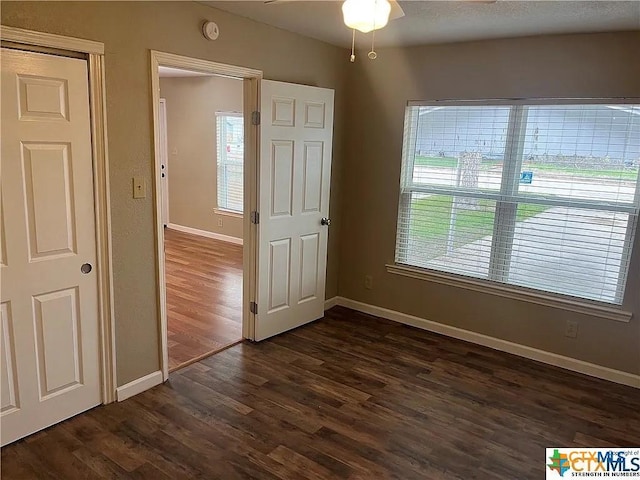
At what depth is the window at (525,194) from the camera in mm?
3215

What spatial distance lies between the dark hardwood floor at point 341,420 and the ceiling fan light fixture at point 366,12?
6.61ft

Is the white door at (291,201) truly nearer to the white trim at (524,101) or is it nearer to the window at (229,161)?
the white trim at (524,101)

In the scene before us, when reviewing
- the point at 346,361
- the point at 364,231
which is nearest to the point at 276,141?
the point at 364,231

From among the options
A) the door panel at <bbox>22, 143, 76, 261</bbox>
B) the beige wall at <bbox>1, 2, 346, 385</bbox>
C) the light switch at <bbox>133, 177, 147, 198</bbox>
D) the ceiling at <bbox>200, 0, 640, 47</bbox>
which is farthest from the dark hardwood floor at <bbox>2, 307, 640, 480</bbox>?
the ceiling at <bbox>200, 0, 640, 47</bbox>

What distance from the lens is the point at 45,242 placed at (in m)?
2.39

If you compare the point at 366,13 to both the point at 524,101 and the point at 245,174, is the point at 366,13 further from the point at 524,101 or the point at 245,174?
the point at 524,101

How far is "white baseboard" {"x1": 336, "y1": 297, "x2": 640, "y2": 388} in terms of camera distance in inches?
132

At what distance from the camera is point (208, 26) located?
9.56 ft

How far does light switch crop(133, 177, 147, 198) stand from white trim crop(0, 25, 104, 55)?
688 millimetres

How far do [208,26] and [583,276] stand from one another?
3.06 m

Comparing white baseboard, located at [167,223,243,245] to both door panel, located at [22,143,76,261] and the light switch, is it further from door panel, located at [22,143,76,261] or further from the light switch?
door panel, located at [22,143,76,261]

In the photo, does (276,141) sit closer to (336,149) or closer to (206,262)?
(336,149)

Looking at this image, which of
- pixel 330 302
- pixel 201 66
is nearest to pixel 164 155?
pixel 330 302

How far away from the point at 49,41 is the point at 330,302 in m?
3.15
